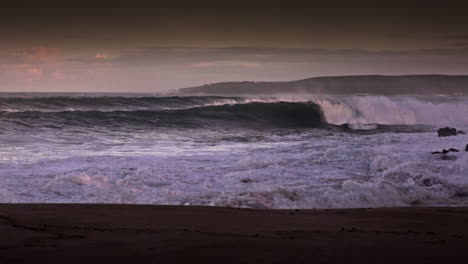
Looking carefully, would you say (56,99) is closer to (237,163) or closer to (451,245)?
(237,163)

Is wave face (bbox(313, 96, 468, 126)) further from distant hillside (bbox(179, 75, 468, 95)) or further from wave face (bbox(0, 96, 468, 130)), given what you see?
distant hillside (bbox(179, 75, 468, 95))

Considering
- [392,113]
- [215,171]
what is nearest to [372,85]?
[392,113]

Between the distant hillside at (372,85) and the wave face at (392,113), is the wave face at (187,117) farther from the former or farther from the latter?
the distant hillside at (372,85)

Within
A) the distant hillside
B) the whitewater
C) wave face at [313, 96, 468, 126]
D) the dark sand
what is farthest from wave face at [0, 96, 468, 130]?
the distant hillside

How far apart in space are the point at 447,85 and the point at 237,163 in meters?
85.9

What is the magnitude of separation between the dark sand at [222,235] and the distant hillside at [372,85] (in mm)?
79924

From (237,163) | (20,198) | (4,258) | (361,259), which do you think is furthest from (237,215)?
(237,163)

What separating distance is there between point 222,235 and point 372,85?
297ft

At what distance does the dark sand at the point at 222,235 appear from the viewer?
3.54m

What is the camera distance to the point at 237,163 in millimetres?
11281

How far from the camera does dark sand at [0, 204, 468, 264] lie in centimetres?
354

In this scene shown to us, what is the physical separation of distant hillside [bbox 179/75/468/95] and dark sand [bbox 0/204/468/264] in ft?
262

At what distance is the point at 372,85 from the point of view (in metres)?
90.8

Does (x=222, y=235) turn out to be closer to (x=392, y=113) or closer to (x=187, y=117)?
(x=187, y=117)
